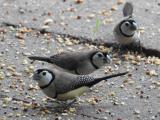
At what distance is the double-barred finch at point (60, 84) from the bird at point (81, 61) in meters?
0.39

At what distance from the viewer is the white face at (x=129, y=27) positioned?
19.9 feet

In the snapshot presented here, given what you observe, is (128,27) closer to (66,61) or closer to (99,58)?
(99,58)

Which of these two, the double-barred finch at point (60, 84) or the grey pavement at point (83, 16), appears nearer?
the double-barred finch at point (60, 84)

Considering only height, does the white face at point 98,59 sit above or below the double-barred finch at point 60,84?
above

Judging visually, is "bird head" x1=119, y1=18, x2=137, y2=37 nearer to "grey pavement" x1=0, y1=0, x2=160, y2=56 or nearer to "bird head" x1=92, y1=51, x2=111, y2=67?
"grey pavement" x1=0, y1=0, x2=160, y2=56

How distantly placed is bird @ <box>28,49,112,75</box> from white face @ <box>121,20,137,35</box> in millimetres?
705

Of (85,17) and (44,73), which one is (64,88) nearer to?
(44,73)

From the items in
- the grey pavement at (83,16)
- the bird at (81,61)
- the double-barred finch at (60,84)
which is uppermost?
the grey pavement at (83,16)

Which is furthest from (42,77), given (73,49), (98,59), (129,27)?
(129,27)

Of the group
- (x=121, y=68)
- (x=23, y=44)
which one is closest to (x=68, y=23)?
(x=23, y=44)

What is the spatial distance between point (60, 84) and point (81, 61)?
526 millimetres

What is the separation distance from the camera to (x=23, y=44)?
6.32 m

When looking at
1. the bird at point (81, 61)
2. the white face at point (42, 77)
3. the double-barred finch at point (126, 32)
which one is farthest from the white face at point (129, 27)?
the white face at point (42, 77)

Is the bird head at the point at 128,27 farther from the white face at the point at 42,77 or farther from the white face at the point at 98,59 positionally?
the white face at the point at 42,77
